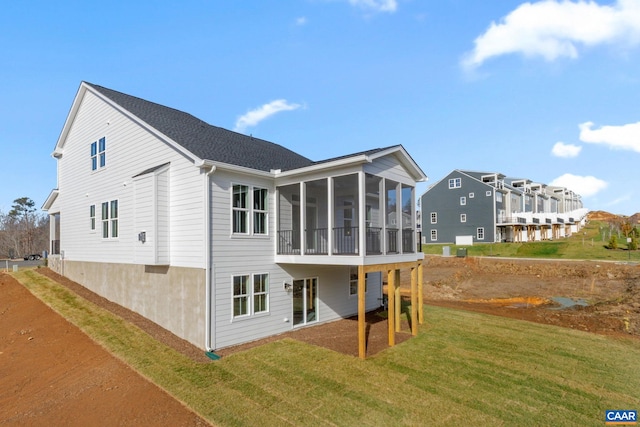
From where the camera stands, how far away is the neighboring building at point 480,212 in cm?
4162

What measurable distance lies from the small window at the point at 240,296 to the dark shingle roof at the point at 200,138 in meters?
3.69

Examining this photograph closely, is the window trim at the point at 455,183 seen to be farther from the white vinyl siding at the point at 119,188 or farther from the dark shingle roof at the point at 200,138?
the white vinyl siding at the point at 119,188

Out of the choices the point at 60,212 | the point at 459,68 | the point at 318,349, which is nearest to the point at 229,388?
the point at 318,349

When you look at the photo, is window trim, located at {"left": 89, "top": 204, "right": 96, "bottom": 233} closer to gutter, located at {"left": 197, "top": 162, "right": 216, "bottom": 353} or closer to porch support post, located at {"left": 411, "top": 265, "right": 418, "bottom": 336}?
gutter, located at {"left": 197, "top": 162, "right": 216, "bottom": 353}

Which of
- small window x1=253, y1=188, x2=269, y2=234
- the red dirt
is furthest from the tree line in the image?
small window x1=253, y1=188, x2=269, y2=234

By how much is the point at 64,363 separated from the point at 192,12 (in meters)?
12.0

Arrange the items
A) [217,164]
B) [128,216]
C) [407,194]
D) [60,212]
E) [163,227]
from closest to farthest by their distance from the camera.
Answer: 1. [217,164]
2. [163,227]
3. [128,216]
4. [407,194]
5. [60,212]

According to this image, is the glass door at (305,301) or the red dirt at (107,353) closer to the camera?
the red dirt at (107,353)

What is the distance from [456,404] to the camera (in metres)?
7.07

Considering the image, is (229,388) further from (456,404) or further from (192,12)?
(192,12)

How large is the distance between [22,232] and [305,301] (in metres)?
59.1

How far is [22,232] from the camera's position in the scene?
51812 millimetres

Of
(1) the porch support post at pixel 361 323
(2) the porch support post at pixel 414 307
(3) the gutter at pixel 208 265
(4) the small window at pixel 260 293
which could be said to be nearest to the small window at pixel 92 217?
(3) the gutter at pixel 208 265

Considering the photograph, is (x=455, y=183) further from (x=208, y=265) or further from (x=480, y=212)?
(x=208, y=265)
